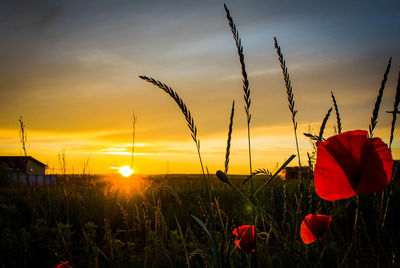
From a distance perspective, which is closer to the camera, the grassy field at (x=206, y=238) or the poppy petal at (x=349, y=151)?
the poppy petal at (x=349, y=151)

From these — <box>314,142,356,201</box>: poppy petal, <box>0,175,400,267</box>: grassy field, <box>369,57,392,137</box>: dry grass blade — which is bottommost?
<box>0,175,400,267</box>: grassy field

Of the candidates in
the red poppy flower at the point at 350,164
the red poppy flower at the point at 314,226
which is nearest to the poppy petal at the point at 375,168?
the red poppy flower at the point at 350,164

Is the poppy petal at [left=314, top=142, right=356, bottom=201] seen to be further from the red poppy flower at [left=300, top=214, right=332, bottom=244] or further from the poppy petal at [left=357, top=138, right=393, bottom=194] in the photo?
the red poppy flower at [left=300, top=214, right=332, bottom=244]

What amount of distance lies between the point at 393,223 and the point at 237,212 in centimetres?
187

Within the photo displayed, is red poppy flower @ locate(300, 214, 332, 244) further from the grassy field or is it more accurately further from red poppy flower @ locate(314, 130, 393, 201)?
red poppy flower @ locate(314, 130, 393, 201)

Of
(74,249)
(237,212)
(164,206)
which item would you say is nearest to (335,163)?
(74,249)

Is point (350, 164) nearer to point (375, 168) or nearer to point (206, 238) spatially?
point (375, 168)

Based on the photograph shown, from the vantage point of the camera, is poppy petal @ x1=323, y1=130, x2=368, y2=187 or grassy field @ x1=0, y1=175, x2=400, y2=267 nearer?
poppy petal @ x1=323, y1=130, x2=368, y2=187

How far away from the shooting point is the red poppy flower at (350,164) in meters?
0.83

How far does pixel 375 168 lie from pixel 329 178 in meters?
0.12

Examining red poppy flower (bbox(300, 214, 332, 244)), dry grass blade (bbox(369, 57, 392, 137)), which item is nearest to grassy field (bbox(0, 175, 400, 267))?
red poppy flower (bbox(300, 214, 332, 244))

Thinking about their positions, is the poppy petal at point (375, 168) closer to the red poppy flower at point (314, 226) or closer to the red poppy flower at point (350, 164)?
the red poppy flower at point (350, 164)

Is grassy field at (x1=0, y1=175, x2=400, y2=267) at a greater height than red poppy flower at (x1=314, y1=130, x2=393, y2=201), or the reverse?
red poppy flower at (x1=314, y1=130, x2=393, y2=201)

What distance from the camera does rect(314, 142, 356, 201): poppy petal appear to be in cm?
87
